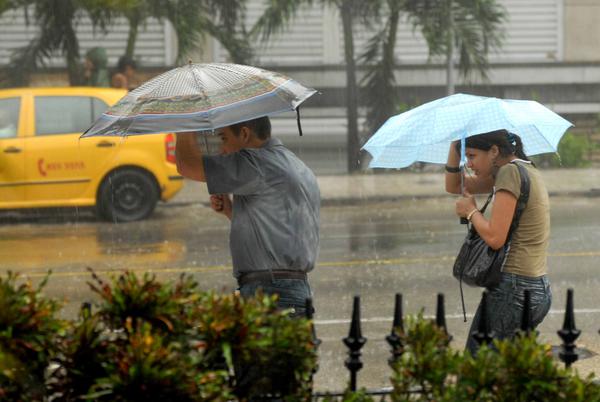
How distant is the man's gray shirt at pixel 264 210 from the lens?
4.60 meters

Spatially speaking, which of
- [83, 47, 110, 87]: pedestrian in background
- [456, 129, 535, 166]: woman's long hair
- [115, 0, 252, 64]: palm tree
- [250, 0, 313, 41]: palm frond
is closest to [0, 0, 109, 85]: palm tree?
[83, 47, 110, 87]: pedestrian in background

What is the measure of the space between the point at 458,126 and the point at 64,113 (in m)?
10.3

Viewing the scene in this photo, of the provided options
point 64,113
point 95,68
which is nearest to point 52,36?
point 95,68

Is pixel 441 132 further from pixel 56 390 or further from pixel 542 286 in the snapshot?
pixel 56 390

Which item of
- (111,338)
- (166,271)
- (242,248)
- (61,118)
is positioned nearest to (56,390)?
(111,338)

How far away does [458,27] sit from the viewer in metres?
19.2

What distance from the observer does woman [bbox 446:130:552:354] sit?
15.8ft

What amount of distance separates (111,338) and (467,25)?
55.0 feet

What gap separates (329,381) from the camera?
687 cm

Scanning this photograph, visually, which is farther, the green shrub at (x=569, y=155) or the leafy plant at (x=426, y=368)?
the green shrub at (x=569, y=155)

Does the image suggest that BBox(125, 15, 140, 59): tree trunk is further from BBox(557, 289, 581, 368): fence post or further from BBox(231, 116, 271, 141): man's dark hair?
BBox(557, 289, 581, 368): fence post

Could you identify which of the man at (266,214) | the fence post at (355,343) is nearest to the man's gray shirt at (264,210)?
the man at (266,214)

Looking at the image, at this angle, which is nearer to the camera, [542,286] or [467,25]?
[542,286]

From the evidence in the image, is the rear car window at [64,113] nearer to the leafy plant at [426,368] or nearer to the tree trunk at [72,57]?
the tree trunk at [72,57]
